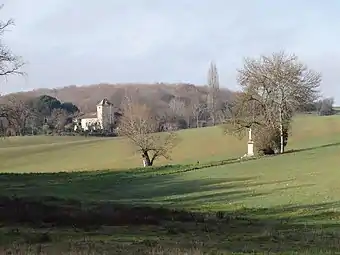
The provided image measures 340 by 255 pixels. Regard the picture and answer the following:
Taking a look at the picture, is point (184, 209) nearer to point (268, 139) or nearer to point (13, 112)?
point (13, 112)

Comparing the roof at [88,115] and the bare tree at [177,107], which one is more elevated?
the bare tree at [177,107]

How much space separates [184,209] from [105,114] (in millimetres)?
123783

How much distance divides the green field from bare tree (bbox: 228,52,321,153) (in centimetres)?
596

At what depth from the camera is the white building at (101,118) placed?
454 feet

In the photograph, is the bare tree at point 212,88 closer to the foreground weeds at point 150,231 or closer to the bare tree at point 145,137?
the bare tree at point 145,137

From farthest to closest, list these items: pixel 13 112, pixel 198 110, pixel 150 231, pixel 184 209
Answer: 1. pixel 198 110
2. pixel 13 112
3. pixel 184 209
4. pixel 150 231

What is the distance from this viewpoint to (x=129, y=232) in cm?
1981

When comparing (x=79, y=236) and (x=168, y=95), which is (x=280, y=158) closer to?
(x=79, y=236)

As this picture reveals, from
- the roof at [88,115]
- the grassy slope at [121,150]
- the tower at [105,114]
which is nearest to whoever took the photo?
the grassy slope at [121,150]

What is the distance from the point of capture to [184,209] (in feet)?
101

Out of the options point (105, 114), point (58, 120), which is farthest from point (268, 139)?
point (105, 114)

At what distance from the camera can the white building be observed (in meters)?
138

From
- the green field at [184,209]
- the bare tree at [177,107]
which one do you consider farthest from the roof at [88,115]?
the green field at [184,209]

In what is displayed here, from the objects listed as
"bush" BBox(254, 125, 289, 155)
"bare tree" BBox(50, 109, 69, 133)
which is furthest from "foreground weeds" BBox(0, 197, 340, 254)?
"bare tree" BBox(50, 109, 69, 133)
